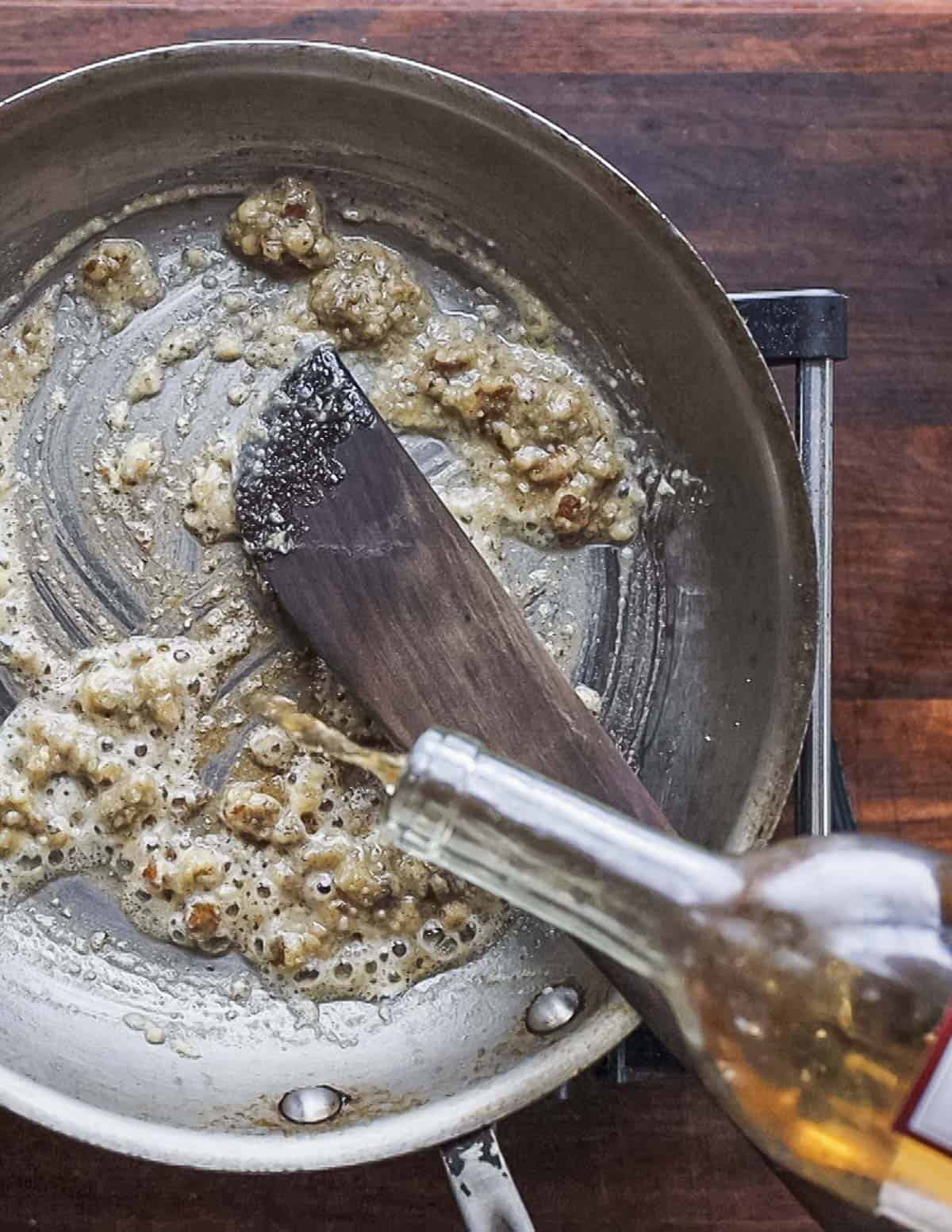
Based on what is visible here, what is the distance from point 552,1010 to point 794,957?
300 mm

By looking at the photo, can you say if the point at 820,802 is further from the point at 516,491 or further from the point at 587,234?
the point at 587,234

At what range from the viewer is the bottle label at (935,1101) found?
1.53 feet

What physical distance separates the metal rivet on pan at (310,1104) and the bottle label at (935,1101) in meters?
0.40

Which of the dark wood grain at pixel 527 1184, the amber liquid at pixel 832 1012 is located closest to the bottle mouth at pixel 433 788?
the amber liquid at pixel 832 1012

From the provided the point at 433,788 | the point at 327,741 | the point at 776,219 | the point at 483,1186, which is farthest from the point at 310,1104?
the point at 776,219

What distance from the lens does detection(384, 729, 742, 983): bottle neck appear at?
0.46 meters

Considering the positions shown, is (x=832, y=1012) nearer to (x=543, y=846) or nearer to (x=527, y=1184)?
(x=543, y=846)

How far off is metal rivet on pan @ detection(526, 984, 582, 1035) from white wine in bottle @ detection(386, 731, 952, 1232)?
24 centimetres

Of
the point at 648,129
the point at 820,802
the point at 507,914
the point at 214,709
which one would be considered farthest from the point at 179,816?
the point at 648,129

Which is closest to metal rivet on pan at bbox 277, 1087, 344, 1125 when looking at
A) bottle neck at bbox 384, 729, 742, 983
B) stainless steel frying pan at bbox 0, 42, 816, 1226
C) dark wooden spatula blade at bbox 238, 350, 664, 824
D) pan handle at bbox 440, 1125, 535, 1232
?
stainless steel frying pan at bbox 0, 42, 816, 1226

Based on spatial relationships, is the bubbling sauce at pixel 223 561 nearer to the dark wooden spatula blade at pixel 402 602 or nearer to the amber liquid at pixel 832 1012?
the dark wooden spatula blade at pixel 402 602

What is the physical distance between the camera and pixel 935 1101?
47cm

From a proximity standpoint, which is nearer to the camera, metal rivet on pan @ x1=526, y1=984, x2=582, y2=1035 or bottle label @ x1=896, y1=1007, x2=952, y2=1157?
bottle label @ x1=896, y1=1007, x2=952, y2=1157

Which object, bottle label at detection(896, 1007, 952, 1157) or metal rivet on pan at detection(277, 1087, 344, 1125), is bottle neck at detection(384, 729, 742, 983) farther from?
metal rivet on pan at detection(277, 1087, 344, 1125)
